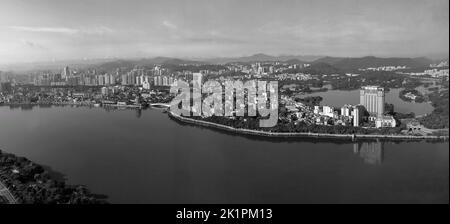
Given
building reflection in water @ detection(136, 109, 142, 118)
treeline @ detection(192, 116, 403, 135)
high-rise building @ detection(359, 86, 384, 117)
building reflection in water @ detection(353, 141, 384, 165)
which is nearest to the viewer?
building reflection in water @ detection(353, 141, 384, 165)

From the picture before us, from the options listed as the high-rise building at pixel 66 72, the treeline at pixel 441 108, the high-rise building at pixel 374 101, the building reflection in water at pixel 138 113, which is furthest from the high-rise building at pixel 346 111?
the high-rise building at pixel 66 72

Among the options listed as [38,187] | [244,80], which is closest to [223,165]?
[38,187]

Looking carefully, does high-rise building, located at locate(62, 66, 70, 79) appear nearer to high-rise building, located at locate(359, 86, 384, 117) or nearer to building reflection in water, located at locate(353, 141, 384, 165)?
high-rise building, located at locate(359, 86, 384, 117)

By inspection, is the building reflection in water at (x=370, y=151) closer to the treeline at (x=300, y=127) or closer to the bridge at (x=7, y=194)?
the treeline at (x=300, y=127)

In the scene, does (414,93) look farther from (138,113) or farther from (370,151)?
(138,113)

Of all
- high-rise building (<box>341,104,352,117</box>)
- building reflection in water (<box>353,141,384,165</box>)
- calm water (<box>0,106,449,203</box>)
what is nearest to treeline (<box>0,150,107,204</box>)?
calm water (<box>0,106,449,203</box>)

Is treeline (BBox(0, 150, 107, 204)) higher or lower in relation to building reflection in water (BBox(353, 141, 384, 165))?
lower
